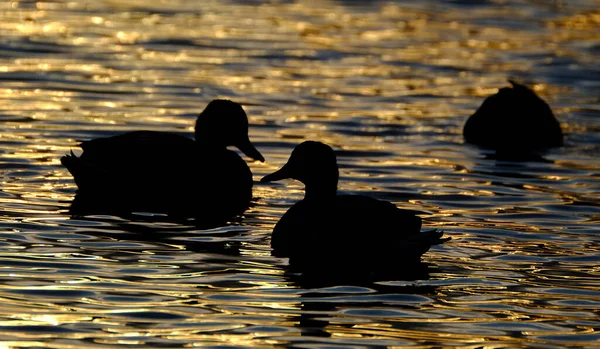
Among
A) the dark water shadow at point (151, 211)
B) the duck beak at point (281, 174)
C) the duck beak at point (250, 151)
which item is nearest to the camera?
the duck beak at point (281, 174)

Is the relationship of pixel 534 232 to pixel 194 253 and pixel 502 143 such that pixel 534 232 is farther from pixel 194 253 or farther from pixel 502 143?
pixel 502 143

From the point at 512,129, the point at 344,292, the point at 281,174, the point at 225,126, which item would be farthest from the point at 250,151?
the point at 344,292

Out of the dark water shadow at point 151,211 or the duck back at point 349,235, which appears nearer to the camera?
the duck back at point 349,235

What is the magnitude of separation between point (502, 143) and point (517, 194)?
386 cm

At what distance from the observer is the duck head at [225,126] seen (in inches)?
650

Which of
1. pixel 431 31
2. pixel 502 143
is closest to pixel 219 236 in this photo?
pixel 502 143

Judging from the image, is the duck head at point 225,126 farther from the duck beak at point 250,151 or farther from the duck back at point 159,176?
the duck back at point 159,176

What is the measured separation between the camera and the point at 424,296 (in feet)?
37.0

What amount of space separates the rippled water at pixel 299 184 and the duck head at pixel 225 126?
0.51 metres

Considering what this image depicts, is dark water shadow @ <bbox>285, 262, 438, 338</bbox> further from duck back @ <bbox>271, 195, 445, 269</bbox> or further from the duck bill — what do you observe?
the duck bill

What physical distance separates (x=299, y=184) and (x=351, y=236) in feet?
12.5

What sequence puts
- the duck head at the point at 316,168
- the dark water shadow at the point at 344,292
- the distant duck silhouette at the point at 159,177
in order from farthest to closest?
the distant duck silhouette at the point at 159,177 → the duck head at the point at 316,168 → the dark water shadow at the point at 344,292

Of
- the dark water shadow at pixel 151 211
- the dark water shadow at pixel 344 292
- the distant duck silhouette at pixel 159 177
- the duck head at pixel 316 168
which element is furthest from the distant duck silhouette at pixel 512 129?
the dark water shadow at pixel 344 292

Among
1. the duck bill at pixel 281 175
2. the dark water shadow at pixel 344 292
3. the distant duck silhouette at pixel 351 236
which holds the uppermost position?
the duck bill at pixel 281 175
